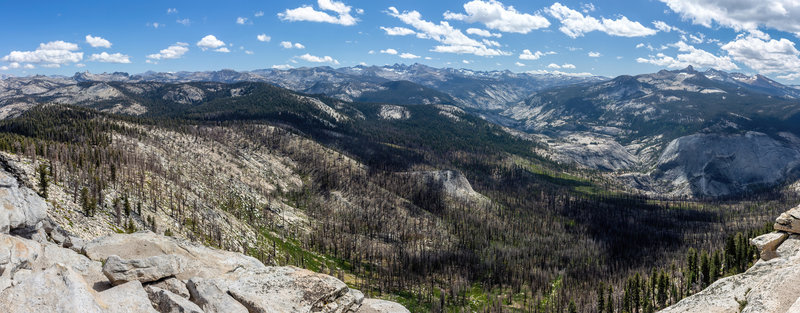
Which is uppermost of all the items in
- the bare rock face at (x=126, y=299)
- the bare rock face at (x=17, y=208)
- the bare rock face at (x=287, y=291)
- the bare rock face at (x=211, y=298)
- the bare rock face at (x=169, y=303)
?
the bare rock face at (x=17, y=208)

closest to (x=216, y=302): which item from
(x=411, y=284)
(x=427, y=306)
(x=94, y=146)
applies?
(x=427, y=306)

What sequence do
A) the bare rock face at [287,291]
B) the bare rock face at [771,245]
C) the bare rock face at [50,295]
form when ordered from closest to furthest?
the bare rock face at [50,295] → the bare rock face at [287,291] → the bare rock face at [771,245]

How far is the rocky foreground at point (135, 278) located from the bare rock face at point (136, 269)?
7cm

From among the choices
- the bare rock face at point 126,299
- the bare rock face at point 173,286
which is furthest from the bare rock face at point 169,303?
the bare rock face at point 173,286

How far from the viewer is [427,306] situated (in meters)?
166

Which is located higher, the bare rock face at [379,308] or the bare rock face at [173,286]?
the bare rock face at [173,286]

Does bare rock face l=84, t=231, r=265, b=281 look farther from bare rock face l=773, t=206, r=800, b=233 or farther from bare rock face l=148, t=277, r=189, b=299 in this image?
bare rock face l=773, t=206, r=800, b=233

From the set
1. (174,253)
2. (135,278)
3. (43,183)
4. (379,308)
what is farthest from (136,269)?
(43,183)

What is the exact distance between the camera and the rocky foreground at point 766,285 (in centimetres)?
5203

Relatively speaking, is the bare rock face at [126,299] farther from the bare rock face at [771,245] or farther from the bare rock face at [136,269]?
Answer: the bare rock face at [771,245]

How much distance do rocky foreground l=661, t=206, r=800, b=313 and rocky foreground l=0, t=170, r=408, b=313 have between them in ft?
170

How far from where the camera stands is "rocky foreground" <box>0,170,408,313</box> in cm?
2466

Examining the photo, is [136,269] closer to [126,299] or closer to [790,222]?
[126,299]

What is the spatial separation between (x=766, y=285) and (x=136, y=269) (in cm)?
8054
